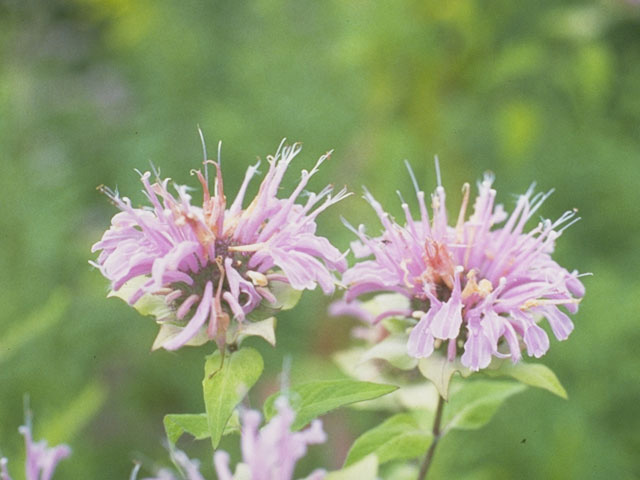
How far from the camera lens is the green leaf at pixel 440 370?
0.89 meters

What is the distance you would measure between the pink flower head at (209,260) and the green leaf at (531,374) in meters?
0.22

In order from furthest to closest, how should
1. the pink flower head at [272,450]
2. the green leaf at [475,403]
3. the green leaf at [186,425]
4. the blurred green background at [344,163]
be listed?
the blurred green background at [344,163] < the green leaf at [475,403] < the green leaf at [186,425] < the pink flower head at [272,450]

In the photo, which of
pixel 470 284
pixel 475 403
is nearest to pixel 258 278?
pixel 470 284

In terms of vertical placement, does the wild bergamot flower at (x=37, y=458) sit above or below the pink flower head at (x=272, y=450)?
below

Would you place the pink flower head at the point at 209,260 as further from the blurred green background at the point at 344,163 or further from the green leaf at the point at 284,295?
the blurred green background at the point at 344,163

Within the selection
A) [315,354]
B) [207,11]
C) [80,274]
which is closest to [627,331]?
[315,354]

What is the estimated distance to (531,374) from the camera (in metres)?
0.94

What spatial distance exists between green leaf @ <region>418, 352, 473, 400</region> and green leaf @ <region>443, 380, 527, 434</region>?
0.54 ft

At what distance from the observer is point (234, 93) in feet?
10.1

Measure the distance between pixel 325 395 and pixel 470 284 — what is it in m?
0.23

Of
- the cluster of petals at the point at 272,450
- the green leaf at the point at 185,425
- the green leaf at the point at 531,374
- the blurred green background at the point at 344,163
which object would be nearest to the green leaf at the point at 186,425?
the green leaf at the point at 185,425

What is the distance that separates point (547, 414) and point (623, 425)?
7.4 inches

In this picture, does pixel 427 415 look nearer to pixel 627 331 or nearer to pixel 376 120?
pixel 627 331

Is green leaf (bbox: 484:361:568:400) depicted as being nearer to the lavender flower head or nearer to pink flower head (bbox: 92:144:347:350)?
the lavender flower head
